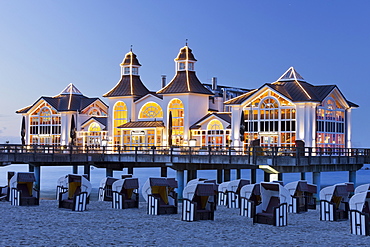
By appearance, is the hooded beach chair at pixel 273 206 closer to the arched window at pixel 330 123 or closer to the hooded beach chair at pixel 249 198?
the hooded beach chair at pixel 249 198

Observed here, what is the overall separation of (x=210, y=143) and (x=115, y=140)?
9060 mm

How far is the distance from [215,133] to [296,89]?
7612 millimetres

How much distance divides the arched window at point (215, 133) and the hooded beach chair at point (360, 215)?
32606 millimetres

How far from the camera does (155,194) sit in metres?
21.8

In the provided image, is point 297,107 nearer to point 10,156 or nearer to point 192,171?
point 192,171

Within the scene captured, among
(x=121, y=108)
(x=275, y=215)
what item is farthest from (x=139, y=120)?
(x=275, y=215)

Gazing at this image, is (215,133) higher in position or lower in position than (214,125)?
lower

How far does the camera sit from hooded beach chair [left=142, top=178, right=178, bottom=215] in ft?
70.2

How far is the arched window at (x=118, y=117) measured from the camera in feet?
181

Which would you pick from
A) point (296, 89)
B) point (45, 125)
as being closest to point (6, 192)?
point (296, 89)

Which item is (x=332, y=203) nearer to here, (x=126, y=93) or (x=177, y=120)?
(x=177, y=120)

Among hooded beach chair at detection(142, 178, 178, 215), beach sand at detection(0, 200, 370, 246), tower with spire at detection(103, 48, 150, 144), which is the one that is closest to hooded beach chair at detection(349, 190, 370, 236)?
beach sand at detection(0, 200, 370, 246)

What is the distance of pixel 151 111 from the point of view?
54.1 m

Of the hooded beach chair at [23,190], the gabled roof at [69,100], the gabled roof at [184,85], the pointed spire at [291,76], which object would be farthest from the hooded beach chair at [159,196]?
the gabled roof at [69,100]
